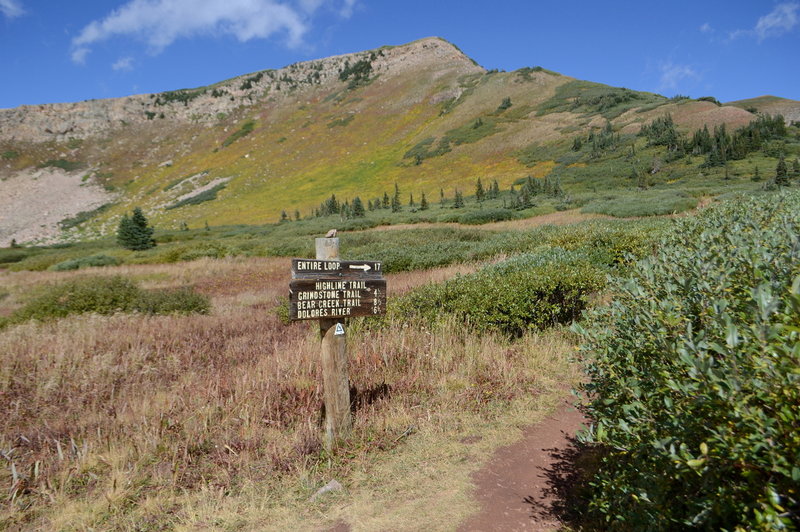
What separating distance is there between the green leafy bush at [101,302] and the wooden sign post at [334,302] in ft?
27.3

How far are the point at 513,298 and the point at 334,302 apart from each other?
3.78 meters

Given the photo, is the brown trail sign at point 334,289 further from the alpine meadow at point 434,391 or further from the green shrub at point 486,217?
the green shrub at point 486,217

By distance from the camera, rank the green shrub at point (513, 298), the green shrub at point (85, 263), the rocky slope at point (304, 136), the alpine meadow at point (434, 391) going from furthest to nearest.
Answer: the rocky slope at point (304, 136) < the green shrub at point (85, 263) < the green shrub at point (513, 298) < the alpine meadow at point (434, 391)

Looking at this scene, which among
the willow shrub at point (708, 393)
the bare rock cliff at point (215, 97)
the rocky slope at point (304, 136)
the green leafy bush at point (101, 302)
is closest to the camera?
the willow shrub at point (708, 393)

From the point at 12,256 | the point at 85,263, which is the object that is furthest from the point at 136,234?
the point at 12,256

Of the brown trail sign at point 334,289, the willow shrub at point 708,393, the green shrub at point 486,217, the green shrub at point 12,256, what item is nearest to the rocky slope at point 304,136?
the green shrub at point 12,256

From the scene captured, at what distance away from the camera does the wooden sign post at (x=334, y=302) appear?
13.4ft

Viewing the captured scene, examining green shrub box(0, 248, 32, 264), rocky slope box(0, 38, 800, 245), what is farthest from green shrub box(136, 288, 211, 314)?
rocky slope box(0, 38, 800, 245)

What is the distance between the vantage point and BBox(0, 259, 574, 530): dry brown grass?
3609 millimetres

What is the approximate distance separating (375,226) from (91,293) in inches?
1230

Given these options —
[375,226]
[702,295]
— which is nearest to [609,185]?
[375,226]

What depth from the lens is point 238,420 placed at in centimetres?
473

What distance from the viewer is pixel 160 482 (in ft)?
12.6

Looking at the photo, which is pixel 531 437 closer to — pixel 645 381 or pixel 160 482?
pixel 645 381
